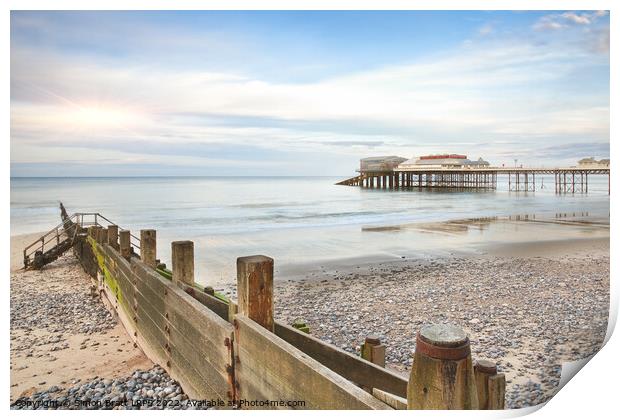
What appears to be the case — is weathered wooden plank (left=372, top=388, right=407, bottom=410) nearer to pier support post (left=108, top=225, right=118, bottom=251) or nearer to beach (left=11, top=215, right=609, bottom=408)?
beach (left=11, top=215, right=609, bottom=408)

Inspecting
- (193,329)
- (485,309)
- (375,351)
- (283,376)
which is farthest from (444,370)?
(485,309)

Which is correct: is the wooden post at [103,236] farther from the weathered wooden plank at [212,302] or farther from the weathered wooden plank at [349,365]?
the weathered wooden plank at [349,365]

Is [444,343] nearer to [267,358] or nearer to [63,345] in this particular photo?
[267,358]

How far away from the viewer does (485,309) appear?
5.62 meters

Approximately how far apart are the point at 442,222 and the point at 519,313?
10.9 metres

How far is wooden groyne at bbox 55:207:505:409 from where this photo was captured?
140 centimetres

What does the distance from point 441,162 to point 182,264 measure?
157 feet

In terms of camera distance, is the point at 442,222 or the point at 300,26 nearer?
the point at 300,26

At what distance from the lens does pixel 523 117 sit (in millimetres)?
6977

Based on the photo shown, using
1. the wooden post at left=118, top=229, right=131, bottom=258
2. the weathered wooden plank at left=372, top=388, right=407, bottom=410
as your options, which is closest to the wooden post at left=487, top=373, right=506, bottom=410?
the weathered wooden plank at left=372, top=388, right=407, bottom=410
